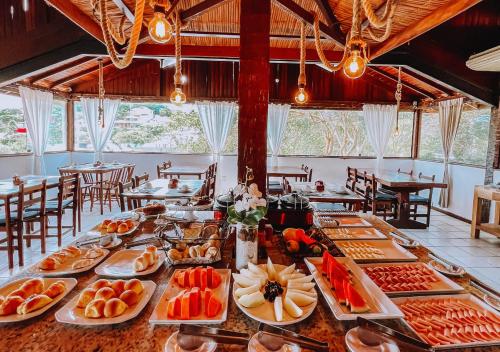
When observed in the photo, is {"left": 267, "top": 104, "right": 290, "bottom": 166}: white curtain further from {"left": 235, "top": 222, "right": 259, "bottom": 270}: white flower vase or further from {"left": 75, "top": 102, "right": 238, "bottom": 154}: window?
{"left": 235, "top": 222, "right": 259, "bottom": 270}: white flower vase

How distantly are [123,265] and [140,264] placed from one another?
12 centimetres

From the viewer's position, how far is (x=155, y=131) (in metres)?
7.54

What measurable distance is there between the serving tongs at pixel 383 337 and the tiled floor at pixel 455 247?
2975mm

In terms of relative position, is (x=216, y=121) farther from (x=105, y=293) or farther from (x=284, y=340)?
(x=284, y=340)

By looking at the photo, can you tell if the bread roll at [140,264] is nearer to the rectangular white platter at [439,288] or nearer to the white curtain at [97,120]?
the rectangular white platter at [439,288]

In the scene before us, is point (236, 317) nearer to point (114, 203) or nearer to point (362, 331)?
point (362, 331)

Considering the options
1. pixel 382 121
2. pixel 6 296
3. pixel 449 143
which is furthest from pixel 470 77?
pixel 6 296

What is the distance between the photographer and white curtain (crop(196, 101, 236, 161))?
7219 mm

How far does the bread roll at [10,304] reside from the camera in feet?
3.38

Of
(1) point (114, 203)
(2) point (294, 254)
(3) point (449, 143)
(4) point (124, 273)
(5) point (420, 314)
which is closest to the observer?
(5) point (420, 314)

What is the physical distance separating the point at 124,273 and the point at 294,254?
0.81 m

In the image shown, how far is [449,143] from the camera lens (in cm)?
611

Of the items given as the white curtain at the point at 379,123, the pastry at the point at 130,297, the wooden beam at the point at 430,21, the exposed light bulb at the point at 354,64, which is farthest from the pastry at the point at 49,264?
the white curtain at the point at 379,123

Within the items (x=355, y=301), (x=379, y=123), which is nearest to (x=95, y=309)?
(x=355, y=301)
